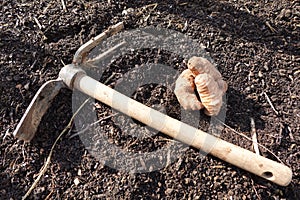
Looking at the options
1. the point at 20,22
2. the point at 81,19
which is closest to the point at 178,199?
the point at 81,19

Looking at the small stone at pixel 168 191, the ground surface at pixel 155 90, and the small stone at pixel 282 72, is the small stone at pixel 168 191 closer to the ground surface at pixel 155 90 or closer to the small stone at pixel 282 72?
the ground surface at pixel 155 90

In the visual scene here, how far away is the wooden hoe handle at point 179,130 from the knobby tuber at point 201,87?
9cm

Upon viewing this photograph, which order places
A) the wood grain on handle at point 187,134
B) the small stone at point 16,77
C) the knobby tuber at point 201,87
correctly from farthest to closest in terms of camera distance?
the small stone at point 16,77, the knobby tuber at point 201,87, the wood grain on handle at point 187,134

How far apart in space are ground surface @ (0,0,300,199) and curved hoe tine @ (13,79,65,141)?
3 centimetres

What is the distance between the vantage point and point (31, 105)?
145 centimetres

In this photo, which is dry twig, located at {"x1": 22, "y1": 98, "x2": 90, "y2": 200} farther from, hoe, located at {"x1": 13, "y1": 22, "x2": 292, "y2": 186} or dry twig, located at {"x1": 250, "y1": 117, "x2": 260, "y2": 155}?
dry twig, located at {"x1": 250, "y1": 117, "x2": 260, "y2": 155}

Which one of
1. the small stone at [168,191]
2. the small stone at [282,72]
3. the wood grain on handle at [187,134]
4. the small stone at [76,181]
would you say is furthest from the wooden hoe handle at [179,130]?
the small stone at [282,72]

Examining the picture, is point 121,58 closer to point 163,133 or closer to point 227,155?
point 163,133

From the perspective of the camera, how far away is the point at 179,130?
4.64ft

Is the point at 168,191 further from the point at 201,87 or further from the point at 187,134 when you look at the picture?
the point at 201,87

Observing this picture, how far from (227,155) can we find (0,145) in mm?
782

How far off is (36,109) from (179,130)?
497 millimetres

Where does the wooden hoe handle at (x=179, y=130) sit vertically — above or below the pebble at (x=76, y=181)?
above

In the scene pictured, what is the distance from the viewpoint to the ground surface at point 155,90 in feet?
4.60
